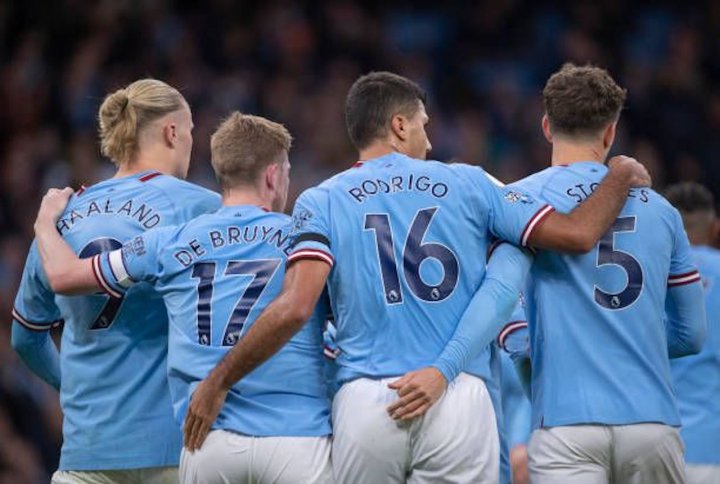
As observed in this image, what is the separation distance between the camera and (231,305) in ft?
17.1

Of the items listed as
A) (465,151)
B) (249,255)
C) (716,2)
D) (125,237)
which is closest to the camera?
(249,255)

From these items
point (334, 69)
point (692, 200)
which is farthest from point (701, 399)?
point (334, 69)

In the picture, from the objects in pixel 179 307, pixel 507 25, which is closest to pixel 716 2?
pixel 507 25

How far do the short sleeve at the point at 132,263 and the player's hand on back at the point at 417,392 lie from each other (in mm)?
1096

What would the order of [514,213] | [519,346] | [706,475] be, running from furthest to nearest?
[706,475] < [519,346] < [514,213]

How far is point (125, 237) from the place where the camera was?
568cm

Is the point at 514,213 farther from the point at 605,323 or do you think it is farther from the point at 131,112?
the point at 131,112

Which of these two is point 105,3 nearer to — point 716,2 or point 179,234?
point 716,2

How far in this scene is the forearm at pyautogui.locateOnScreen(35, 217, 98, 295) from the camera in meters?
5.45

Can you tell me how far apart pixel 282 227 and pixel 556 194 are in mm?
1073

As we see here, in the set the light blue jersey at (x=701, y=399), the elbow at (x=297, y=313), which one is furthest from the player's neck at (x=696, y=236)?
the elbow at (x=297, y=313)

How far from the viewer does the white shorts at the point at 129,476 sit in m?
5.55

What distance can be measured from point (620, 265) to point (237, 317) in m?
1.47

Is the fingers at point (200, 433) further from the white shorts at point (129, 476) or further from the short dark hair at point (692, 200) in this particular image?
the short dark hair at point (692, 200)
